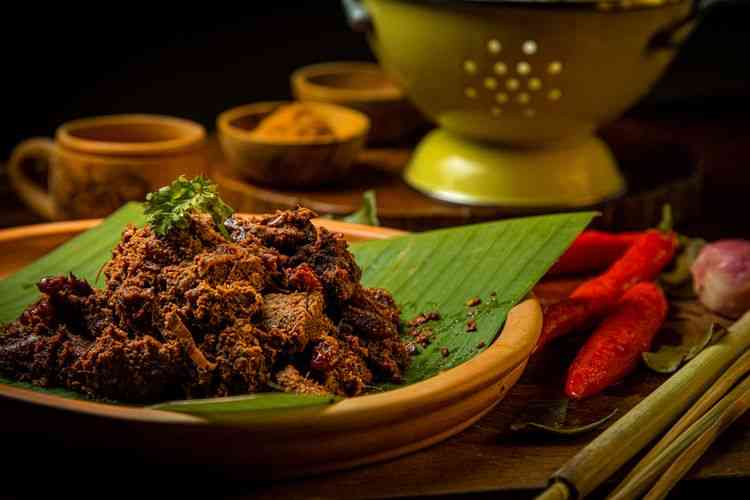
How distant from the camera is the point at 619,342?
76.2 inches

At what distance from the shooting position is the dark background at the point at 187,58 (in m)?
3.70

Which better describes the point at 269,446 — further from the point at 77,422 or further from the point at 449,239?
the point at 449,239

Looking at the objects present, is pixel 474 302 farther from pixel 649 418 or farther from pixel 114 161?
pixel 114 161

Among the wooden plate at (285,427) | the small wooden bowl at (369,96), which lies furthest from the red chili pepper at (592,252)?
the small wooden bowl at (369,96)

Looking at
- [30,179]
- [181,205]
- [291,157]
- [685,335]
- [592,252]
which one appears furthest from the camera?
[30,179]

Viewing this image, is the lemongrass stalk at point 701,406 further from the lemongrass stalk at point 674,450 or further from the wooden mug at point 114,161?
the wooden mug at point 114,161

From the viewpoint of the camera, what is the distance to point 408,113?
11.1 ft

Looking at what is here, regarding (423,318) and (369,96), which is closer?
(423,318)

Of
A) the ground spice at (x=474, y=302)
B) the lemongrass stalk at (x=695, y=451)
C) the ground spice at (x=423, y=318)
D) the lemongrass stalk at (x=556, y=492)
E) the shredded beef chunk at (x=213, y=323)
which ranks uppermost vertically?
the shredded beef chunk at (x=213, y=323)

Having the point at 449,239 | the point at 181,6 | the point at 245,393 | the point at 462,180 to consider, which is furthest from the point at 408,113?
the point at 245,393

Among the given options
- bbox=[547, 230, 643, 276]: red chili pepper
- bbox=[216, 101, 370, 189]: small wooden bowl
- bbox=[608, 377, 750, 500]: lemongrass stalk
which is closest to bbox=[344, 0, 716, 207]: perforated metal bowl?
bbox=[216, 101, 370, 189]: small wooden bowl

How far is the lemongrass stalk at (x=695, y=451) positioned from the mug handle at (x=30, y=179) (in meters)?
1.83

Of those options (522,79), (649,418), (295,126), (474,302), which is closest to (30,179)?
(295,126)

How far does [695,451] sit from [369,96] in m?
1.98
